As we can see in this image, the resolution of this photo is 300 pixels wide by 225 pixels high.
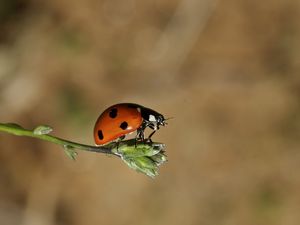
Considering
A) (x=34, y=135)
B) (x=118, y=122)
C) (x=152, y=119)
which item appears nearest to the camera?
(x=34, y=135)

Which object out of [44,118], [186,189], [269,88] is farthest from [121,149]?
[269,88]

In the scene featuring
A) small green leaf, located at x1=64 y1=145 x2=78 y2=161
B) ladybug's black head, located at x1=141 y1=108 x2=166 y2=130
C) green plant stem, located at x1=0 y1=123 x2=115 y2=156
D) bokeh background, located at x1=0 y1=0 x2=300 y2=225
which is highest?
bokeh background, located at x1=0 y1=0 x2=300 y2=225

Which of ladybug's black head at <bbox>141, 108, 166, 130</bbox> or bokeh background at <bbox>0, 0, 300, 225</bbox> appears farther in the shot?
bokeh background at <bbox>0, 0, 300, 225</bbox>

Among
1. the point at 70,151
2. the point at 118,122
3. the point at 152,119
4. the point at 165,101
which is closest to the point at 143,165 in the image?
the point at 70,151

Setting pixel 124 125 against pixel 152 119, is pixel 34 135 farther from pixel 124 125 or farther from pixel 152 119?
pixel 152 119

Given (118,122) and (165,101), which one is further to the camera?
(165,101)

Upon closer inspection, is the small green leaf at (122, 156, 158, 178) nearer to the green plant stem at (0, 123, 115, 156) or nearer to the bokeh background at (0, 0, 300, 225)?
the green plant stem at (0, 123, 115, 156)

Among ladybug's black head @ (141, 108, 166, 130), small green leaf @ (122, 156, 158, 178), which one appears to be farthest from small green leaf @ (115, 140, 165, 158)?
→ ladybug's black head @ (141, 108, 166, 130)
